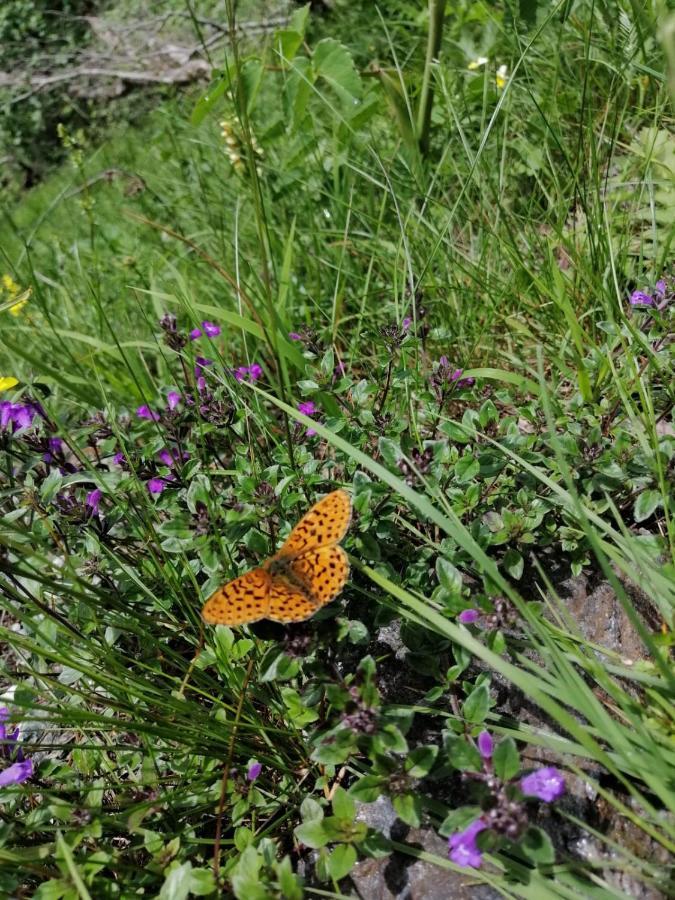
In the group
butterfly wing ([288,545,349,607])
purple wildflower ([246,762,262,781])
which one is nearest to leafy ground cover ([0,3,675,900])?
purple wildflower ([246,762,262,781])

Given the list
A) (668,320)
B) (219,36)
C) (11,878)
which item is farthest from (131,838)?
(219,36)

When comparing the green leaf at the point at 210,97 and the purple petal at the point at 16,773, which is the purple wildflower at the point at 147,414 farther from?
the green leaf at the point at 210,97

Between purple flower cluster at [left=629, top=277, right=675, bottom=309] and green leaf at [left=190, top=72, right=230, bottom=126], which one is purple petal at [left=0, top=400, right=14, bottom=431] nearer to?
green leaf at [left=190, top=72, right=230, bottom=126]

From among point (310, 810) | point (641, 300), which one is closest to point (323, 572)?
point (310, 810)

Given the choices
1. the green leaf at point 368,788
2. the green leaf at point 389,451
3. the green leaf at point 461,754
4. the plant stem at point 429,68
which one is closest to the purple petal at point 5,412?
the green leaf at point 389,451

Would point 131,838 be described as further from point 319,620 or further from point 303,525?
point 303,525

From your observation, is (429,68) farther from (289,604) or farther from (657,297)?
(289,604)
